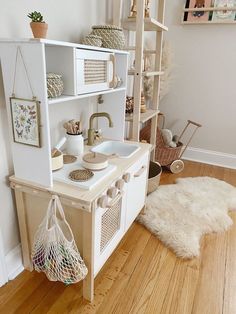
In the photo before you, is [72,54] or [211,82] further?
[211,82]

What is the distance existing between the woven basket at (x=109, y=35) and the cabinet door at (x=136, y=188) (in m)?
0.77

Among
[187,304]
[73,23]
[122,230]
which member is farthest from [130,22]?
[187,304]

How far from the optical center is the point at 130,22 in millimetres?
2037

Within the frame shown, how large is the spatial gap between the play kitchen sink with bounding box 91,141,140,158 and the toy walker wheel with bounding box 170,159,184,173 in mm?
1217

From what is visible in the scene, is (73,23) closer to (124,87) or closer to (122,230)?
(124,87)

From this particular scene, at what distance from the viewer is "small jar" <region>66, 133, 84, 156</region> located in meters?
1.55

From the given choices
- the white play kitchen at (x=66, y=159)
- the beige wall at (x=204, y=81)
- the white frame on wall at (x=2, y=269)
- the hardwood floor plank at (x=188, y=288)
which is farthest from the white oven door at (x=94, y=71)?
the beige wall at (x=204, y=81)

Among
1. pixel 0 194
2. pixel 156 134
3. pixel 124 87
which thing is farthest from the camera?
pixel 156 134

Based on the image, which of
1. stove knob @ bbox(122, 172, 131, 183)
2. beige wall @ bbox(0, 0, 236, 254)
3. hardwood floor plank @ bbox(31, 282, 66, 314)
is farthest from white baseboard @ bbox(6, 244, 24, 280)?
beige wall @ bbox(0, 0, 236, 254)

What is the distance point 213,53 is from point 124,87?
5.58ft

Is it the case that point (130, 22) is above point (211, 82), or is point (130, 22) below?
above

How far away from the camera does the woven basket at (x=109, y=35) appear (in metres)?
1.58

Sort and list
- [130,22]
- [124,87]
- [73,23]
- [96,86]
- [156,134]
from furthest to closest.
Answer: [156,134], [130,22], [124,87], [73,23], [96,86]

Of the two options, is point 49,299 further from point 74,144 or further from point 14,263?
point 74,144
